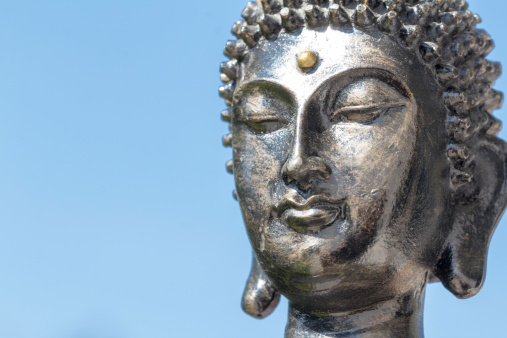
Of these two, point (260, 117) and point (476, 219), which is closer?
point (260, 117)

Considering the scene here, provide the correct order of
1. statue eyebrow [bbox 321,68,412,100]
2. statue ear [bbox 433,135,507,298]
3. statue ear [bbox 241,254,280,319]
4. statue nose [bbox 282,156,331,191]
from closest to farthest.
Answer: statue nose [bbox 282,156,331,191]
statue eyebrow [bbox 321,68,412,100]
statue ear [bbox 433,135,507,298]
statue ear [bbox 241,254,280,319]

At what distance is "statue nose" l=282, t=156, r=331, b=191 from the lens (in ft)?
12.7

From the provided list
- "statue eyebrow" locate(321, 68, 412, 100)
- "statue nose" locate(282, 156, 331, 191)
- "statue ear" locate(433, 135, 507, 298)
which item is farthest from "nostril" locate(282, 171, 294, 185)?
"statue ear" locate(433, 135, 507, 298)

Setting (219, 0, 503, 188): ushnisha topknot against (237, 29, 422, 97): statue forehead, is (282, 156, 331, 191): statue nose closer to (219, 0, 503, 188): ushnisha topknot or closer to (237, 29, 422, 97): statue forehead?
(237, 29, 422, 97): statue forehead

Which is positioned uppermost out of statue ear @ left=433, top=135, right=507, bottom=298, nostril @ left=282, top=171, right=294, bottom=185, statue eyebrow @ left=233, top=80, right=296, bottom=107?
statue eyebrow @ left=233, top=80, right=296, bottom=107

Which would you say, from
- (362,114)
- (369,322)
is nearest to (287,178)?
(362,114)

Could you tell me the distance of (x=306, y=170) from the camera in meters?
3.86

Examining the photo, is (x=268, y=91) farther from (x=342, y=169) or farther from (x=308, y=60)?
(x=342, y=169)

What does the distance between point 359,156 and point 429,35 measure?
0.61 metres

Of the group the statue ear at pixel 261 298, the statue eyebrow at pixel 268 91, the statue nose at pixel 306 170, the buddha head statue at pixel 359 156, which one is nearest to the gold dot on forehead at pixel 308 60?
the buddha head statue at pixel 359 156

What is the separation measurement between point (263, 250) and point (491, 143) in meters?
1.10

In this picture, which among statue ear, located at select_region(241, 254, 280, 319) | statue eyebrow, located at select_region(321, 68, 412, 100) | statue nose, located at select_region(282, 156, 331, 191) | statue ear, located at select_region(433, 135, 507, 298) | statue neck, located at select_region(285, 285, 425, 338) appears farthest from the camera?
statue ear, located at select_region(241, 254, 280, 319)

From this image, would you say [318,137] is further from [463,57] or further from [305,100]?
[463,57]

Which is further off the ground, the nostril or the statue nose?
the statue nose
